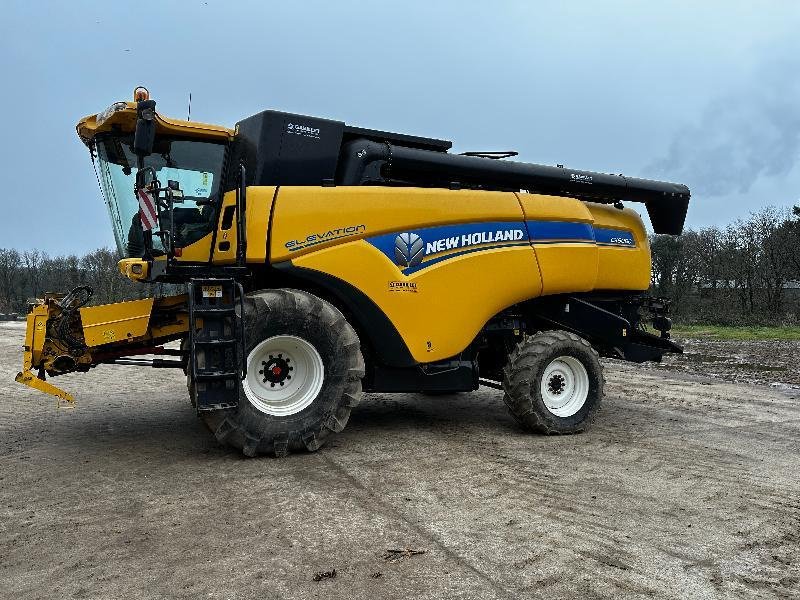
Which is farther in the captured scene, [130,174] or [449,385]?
[449,385]

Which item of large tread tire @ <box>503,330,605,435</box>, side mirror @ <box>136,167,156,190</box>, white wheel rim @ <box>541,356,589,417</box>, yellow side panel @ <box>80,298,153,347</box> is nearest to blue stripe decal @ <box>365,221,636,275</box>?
large tread tire @ <box>503,330,605,435</box>

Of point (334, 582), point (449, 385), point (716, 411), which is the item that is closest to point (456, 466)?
point (449, 385)

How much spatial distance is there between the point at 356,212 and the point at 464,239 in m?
1.15

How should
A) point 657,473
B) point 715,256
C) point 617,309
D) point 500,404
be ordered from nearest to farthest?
1. point 657,473
2. point 617,309
3. point 500,404
4. point 715,256

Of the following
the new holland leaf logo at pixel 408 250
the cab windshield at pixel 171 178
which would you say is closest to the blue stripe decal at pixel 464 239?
the new holland leaf logo at pixel 408 250

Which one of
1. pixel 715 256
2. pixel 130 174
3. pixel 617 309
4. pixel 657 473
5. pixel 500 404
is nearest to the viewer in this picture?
pixel 657 473

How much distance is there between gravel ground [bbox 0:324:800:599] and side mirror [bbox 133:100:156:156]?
2.51 meters

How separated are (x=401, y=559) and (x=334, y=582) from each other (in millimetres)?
414

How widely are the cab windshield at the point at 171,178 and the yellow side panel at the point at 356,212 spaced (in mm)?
705

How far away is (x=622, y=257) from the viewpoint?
761 cm

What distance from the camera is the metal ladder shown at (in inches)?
197

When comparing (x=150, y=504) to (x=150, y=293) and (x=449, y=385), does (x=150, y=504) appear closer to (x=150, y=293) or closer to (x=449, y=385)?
(x=150, y=293)

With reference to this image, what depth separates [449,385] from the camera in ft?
20.9

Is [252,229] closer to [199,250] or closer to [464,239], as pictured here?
[199,250]
